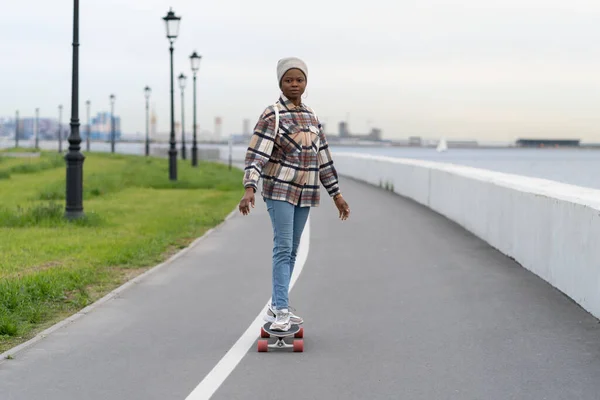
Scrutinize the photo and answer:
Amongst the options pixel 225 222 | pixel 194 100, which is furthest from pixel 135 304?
pixel 194 100

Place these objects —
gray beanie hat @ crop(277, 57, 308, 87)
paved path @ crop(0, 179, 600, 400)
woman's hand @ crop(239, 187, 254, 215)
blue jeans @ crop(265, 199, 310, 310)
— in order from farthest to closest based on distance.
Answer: blue jeans @ crop(265, 199, 310, 310), gray beanie hat @ crop(277, 57, 308, 87), woman's hand @ crop(239, 187, 254, 215), paved path @ crop(0, 179, 600, 400)

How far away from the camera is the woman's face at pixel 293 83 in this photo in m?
6.22

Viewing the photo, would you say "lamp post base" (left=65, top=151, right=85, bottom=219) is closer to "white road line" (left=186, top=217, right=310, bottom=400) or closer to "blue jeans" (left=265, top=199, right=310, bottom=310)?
"white road line" (left=186, top=217, right=310, bottom=400)

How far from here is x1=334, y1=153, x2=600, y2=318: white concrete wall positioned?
8.05 metres

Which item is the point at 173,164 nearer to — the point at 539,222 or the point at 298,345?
the point at 539,222

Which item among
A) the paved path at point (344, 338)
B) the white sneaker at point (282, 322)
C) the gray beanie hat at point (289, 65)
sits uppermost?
the gray beanie hat at point (289, 65)

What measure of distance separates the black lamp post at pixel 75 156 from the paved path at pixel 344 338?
465 cm

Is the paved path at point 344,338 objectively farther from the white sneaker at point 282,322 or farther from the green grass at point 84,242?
the green grass at point 84,242

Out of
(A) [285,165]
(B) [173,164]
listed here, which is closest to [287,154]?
(A) [285,165]

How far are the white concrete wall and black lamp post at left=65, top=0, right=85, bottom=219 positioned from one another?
6610 mm

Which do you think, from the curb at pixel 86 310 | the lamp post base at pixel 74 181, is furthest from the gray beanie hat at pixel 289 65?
the lamp post base at pixel 74 181

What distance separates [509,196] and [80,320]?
249 inches

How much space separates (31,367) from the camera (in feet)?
19.3

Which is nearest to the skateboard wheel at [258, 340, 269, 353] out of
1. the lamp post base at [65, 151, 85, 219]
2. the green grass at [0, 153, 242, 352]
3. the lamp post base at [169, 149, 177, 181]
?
the green grass at [0, 153, 242, 352]
